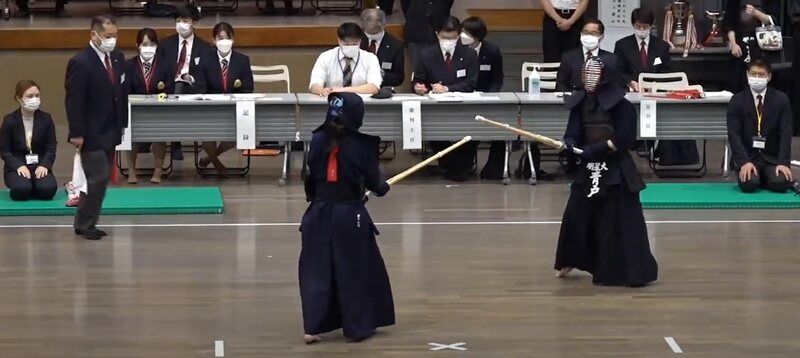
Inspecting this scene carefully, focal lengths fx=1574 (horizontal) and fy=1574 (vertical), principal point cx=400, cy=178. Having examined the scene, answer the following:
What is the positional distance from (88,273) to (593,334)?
12.8 ft

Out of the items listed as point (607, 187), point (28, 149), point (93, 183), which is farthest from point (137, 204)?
point (607, 187)

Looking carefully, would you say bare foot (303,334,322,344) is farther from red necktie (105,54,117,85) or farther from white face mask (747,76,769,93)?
white face mask (747,76,769,93)

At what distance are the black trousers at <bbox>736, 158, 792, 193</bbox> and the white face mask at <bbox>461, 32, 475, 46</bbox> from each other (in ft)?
11.2

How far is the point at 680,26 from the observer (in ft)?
62.4

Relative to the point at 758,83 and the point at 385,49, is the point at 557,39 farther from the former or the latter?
the point at 758,83

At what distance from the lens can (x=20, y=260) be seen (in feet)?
38.7

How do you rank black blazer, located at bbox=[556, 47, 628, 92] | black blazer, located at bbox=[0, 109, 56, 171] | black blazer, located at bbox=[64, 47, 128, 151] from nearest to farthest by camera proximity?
black blazer, located at bbox=[64, 47, 128, 151] → black blazer, located at bbox=[0, 109, 56, 171] → black blazer, located at bbox=[556, 47, 628, 92]

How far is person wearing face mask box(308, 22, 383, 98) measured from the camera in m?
15.6

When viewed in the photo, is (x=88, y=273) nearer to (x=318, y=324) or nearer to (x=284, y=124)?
(x=318, y=324)

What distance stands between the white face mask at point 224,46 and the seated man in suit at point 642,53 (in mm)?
4088

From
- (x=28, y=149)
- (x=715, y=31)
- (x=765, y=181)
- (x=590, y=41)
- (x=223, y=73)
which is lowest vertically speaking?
(x=765, y=181)

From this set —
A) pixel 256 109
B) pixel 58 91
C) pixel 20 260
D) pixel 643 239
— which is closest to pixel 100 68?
pixel 20 260

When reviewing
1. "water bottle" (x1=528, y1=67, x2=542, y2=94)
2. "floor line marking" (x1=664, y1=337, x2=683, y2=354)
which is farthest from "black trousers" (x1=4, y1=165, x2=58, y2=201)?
"floor line marking" (x1=664, y1=337, x2=683, y2=354)

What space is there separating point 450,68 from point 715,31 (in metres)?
4.67
